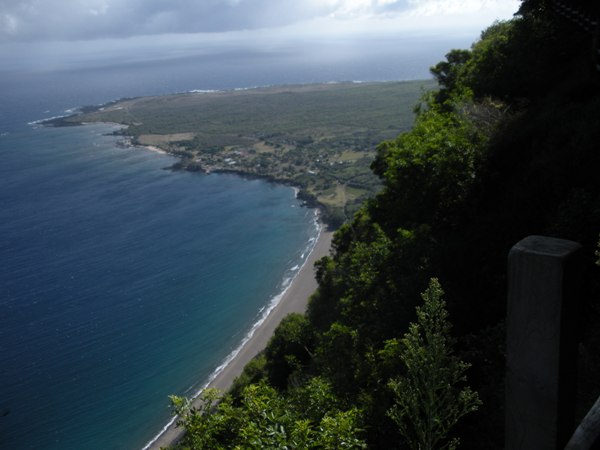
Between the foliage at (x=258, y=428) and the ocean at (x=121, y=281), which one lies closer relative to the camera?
the foliage at (x=258, y=428)

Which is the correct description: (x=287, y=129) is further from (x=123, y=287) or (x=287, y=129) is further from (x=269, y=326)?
(x=269, y=326)

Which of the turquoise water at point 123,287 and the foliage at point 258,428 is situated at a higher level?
the foliage at point 258,428

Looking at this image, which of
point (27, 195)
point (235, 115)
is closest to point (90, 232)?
point (27, 195)

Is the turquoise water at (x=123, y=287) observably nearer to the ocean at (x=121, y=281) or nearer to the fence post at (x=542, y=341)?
the ocean at (x=121, y=281)

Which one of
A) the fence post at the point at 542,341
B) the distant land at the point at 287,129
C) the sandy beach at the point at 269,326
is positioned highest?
the fence post at the point at 542,341

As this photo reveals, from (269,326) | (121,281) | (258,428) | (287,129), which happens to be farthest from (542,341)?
(287,129)

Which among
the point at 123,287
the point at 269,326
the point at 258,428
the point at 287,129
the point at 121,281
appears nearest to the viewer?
the point at 258,428

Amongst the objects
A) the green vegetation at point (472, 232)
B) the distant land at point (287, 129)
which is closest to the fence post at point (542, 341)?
the green vegetation at point (472, 232)
